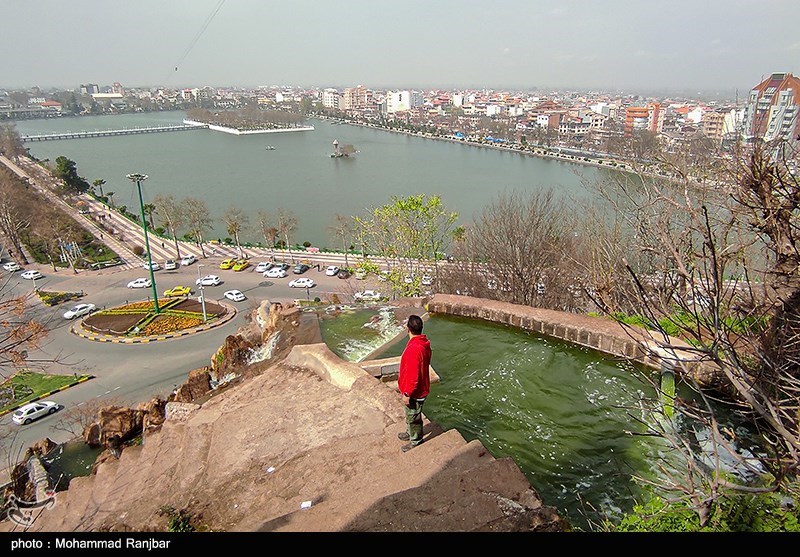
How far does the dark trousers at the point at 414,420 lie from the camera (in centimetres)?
388

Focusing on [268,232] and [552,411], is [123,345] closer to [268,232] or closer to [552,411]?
[268,232]

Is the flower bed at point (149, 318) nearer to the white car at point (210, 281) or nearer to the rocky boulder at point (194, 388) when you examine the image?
the white car at point (210, 281)

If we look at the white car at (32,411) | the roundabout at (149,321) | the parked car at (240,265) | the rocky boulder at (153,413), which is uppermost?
the rocky boulder at (153,413)

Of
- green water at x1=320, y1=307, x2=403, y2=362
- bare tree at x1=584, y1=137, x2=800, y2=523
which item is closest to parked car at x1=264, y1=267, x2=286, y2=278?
green water at x1=320, y1=307, x2=403, y2=362

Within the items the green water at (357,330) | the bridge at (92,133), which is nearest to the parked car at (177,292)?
the green water at (357,330)

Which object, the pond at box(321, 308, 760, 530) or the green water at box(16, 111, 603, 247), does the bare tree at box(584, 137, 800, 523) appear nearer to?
the pond at box(321, 308, 760, 530)

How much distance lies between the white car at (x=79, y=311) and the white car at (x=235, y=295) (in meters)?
5.17

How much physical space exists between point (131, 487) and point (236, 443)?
102cm

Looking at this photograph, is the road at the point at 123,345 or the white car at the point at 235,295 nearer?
the road at the point at 123,345

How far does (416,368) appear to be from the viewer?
149 inches

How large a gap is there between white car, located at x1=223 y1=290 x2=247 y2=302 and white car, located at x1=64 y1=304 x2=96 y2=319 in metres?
5.17

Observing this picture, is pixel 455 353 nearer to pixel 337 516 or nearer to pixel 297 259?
pixel 337 516

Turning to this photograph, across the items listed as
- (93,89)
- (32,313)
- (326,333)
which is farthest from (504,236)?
(93,89)

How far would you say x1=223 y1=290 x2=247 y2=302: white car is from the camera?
858 inches
